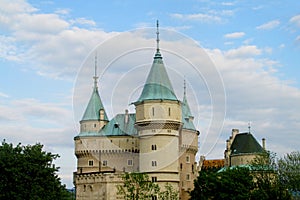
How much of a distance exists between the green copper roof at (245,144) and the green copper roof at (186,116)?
11661mm

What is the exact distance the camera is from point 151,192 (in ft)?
323

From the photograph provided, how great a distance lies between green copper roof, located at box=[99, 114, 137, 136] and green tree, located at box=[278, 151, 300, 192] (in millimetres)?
30840

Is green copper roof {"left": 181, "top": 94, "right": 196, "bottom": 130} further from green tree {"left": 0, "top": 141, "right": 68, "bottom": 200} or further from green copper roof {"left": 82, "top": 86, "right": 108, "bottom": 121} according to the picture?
green tree {"left": 0, "top": 141, "right": 68, "bottom": 200}

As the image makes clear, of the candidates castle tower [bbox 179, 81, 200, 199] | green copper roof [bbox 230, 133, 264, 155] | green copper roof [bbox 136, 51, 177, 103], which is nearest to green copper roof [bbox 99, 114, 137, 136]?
castle tower [bbox 179, 81, 200, 199]

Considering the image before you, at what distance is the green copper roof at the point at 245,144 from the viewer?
129m

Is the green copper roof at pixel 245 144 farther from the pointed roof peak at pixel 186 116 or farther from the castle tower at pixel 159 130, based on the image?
the castle tower at pixel 159 130

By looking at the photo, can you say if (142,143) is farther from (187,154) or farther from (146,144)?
(187,154)

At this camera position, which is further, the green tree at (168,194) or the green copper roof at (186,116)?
the green copper roof at (186,116)

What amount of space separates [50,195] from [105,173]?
95.9 feet

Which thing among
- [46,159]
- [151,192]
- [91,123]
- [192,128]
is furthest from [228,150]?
[46,159]

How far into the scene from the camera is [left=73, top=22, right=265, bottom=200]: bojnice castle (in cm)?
10244

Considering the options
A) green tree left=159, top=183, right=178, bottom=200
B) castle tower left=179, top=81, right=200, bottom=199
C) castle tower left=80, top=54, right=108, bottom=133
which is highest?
castle tower left=80, top=54, right=108, bottom=133

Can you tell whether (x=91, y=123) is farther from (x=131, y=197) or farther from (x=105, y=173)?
(x=131, y=197)

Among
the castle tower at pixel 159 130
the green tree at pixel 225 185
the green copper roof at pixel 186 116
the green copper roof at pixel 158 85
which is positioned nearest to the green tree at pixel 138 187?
the castle tower at pixel 159 130
